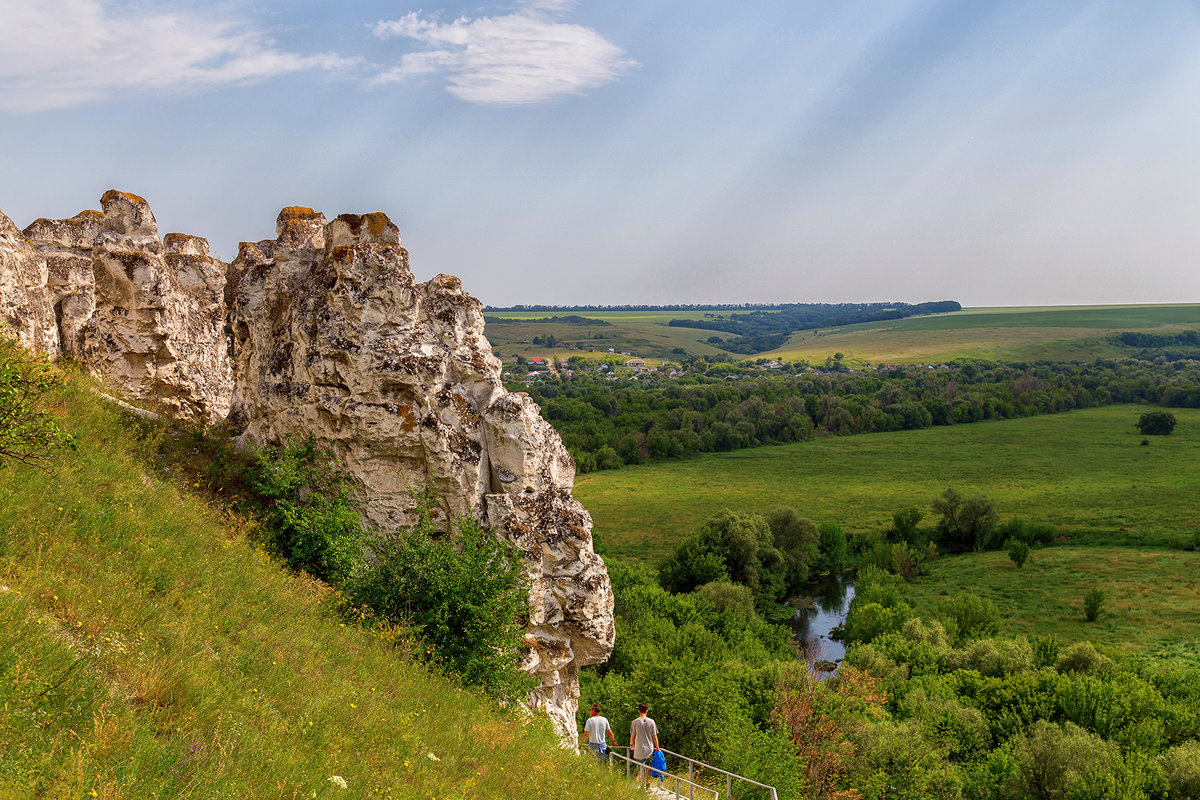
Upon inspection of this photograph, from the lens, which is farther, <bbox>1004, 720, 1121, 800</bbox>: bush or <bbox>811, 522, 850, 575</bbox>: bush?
<bbox>811, 522, 850, 575</bbox>: bush

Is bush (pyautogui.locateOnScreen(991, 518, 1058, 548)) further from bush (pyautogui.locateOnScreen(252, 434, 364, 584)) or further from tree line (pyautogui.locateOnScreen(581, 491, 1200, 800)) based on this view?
bush (pyautogui.locateOnScreen(252, 434, 364, 584))

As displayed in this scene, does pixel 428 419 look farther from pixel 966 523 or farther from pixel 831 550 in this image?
pixel 966 523

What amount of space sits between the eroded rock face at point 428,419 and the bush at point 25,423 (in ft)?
13.0

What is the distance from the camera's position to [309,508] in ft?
38.1

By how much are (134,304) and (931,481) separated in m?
84.5

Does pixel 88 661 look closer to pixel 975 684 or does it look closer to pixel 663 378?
pixel 975 684

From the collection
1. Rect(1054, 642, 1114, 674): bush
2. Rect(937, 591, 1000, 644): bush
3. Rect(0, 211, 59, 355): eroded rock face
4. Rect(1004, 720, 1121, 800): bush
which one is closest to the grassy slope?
Rect(0, 211, 59, 355): eroded rock face

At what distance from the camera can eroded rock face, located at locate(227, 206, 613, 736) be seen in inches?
467

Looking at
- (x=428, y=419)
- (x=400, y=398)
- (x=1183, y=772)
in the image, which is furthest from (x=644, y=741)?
(x=1183, y=772)

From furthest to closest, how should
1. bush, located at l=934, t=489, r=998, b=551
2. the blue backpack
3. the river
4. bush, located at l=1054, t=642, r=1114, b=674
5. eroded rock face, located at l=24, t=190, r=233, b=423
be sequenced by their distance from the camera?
1. bush, located at l=934, t=489, r=998, b=551
2. the river
3. bush, located at l=1054, t=642, r=1114, b=674
4. eroded rock face, located at l=24, t=190, r=233, b=423
5. the blue backpack

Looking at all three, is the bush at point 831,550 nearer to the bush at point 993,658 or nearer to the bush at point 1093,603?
the bush at point 1093,603

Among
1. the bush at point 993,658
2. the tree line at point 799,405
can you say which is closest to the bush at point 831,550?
the bush at point 993,658

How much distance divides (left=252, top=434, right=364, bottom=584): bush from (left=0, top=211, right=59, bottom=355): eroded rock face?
4151 mm

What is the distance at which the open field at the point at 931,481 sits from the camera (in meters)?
67.8
